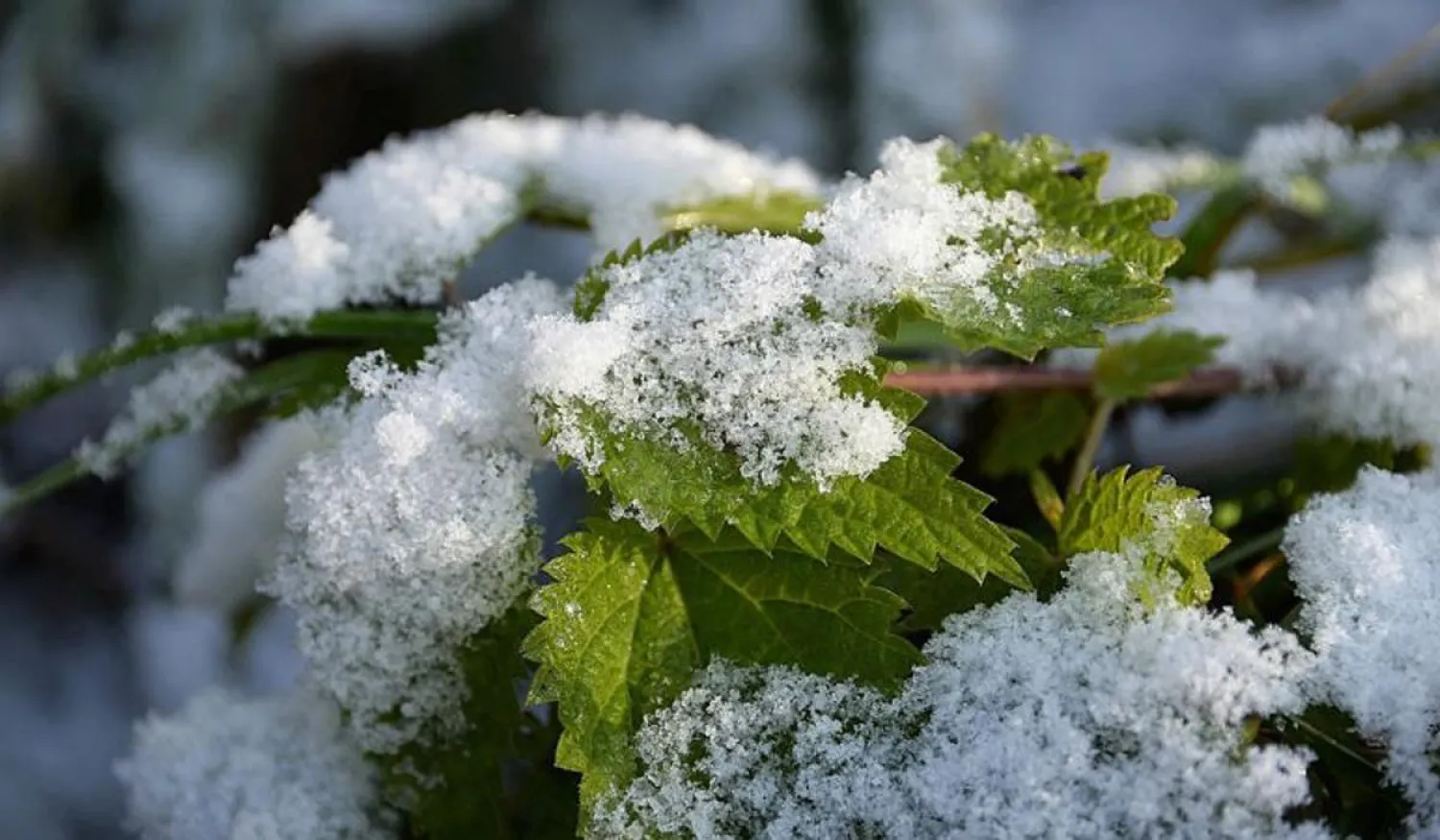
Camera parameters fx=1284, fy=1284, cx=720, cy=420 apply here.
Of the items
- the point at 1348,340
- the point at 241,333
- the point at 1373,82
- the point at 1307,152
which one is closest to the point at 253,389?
the point at 241,333

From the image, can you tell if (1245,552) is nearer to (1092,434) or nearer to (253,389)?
(1092,434)

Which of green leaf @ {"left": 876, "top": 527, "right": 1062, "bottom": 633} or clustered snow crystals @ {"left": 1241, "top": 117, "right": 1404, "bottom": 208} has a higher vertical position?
clustered snow crystals @ {"left": 1241, "top": 117, "right": 1404, "bottom": 208}

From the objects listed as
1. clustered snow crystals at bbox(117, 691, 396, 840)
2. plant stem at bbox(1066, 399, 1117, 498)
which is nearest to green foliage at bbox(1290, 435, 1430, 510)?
plant stem at bbox(1066, 399, 1117, 498)

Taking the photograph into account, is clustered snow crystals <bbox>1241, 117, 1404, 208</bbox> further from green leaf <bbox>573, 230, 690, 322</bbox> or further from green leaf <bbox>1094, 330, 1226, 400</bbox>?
green leaf <bbox>573, 230, 690, 322</bbox>

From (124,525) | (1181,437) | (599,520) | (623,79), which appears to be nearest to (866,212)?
(599,520)

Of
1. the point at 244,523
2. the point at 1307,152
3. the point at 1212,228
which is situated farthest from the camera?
the point at 1307,152

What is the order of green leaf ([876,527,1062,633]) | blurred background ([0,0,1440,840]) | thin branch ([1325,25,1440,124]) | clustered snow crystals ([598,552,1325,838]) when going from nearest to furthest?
clustered snow crystals ([598,552,1325,838]) → green leaf ([876,527,1062,633]) → thin branch ([1325,25,1440,124]) → blurred background ([0,0,1440,840])

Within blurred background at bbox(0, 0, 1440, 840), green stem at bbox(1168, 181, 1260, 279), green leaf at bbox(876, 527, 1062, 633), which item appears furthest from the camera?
blurred background at bbox(0, 0, 1440, 840)
